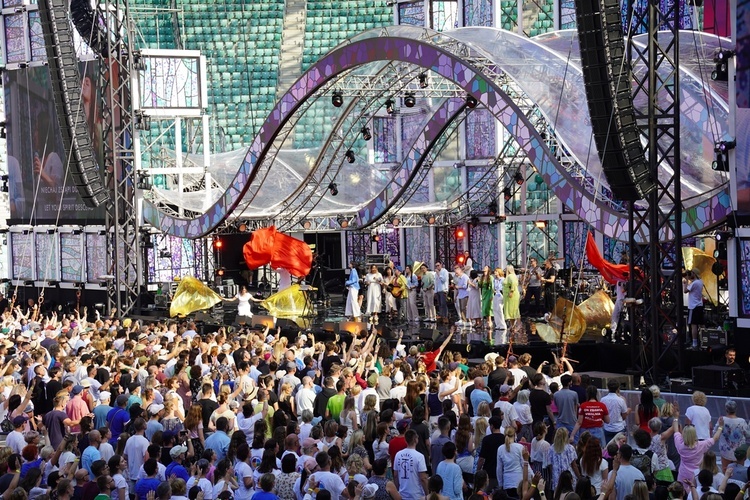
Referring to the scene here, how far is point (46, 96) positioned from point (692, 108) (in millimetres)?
21927

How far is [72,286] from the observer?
38.6 metres

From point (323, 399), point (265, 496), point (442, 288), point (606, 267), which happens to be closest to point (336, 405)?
point (323, 399)

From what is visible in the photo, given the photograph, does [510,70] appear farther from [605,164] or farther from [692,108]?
[605,164]

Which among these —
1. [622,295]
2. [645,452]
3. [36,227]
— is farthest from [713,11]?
[36,227]

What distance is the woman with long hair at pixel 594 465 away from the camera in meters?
12.1

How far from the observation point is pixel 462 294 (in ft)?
88.7

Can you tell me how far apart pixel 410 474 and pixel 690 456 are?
9.30ft

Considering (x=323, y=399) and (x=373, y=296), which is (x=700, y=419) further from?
(x=373, y=296)

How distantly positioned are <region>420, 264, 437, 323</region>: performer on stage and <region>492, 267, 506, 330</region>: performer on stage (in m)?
2.54

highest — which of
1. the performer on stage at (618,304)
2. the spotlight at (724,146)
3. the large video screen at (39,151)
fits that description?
the large video screen at (39,151)

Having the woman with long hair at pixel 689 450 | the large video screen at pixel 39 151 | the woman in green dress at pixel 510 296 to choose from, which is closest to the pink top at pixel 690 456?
the woman with long hair at pixel 689 450

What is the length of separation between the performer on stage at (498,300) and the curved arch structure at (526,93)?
234 cm

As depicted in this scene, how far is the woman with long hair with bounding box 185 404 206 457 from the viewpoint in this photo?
14.1 m

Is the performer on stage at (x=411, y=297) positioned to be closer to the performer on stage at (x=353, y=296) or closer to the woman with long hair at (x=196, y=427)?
the performer on stage at (x=353, y=296)
